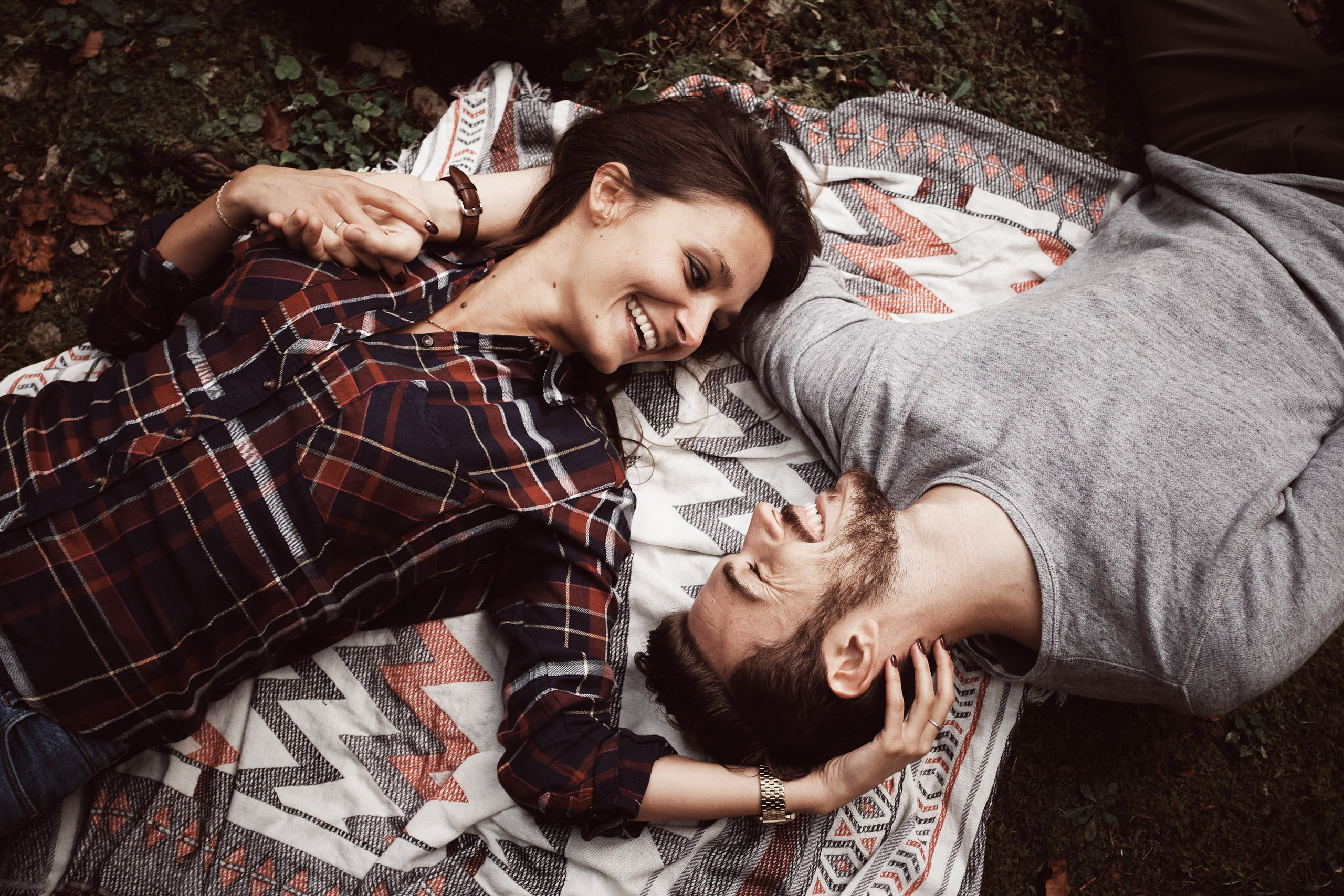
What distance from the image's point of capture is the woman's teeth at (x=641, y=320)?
9.29 feet

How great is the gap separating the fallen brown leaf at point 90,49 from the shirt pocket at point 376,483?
2558 millimetres

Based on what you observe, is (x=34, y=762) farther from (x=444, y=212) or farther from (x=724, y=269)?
(x=724, y=269)

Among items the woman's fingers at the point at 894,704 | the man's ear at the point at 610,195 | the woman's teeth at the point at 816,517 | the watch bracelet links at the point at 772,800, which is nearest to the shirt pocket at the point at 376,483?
the man's ear at the point at 610,195

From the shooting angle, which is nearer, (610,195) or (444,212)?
(610,195)

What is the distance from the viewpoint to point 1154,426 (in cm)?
278

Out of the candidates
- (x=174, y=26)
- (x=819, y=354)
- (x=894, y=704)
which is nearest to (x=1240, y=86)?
(x=819, y=354)

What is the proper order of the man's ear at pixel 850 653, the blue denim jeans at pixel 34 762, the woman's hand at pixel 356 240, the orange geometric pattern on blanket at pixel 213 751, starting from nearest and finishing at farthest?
1. the blue denim jeans at pixel 34 762
2. the man's ear at pixel 850 653
3. the woman's hand at pixel 356 240
4. the orange geometric pattern on blanket at pixel 213 751

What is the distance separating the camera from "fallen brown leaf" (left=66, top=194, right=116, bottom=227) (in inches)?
138

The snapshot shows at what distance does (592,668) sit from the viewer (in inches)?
107

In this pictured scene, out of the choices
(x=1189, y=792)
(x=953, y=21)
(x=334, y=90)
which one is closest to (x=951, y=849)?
(x=1189, y=792)

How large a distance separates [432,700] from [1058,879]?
277cm

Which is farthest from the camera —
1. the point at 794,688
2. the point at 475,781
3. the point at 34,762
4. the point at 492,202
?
the point at 492,202

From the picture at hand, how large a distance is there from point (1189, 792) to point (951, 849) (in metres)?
1.18

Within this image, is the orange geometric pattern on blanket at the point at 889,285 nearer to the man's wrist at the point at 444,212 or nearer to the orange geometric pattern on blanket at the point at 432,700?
the man's wrist at the point at 444,212
